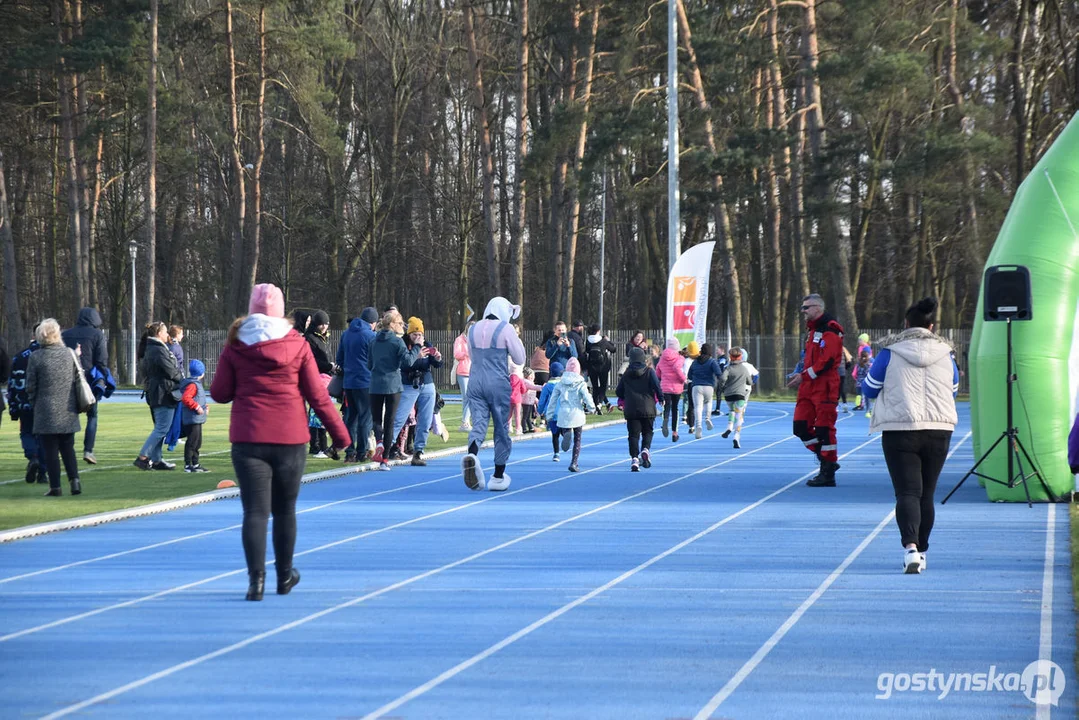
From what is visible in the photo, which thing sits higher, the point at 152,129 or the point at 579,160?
the point at 152,129

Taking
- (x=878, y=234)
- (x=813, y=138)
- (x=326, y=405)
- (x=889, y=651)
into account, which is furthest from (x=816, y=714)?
(x=878, y=234)

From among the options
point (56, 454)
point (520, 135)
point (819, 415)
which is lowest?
point (56, 454)

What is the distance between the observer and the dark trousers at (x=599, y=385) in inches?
1287

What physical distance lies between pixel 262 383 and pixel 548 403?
11358mm

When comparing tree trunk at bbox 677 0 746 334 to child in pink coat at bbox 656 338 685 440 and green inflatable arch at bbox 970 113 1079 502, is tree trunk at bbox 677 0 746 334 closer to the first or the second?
child in pink coat at bbox 656 338 685 440

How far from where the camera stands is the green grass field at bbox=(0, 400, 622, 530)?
1423 cm

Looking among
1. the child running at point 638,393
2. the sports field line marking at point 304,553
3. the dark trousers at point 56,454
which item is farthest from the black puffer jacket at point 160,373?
the child running at point 638,393

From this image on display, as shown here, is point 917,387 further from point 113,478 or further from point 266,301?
point 113,478

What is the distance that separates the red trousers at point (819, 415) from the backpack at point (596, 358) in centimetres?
1543

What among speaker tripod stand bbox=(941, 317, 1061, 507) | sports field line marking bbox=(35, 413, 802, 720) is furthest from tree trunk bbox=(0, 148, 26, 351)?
speaker tripod stand bbox=(941, 317, 1061, 507)

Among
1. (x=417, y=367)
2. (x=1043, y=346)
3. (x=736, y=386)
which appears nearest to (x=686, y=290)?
(x=736, y=386)

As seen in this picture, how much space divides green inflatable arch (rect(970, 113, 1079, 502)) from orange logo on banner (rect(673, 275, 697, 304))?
40.2 ft

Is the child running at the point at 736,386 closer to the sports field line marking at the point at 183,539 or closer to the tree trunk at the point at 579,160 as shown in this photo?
the sports field line marking at the point at 183,539

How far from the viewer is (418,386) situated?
19172mm
